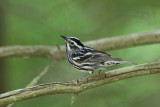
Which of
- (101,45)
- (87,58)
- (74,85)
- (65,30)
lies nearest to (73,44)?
(87,58)

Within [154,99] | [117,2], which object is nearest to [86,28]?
[117,2]

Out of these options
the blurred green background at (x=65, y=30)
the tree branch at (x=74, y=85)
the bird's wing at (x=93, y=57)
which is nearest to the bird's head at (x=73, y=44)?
the bird's wing at (x=93, y=57)

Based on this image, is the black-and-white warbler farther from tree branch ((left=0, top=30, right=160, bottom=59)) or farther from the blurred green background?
the blurred green background

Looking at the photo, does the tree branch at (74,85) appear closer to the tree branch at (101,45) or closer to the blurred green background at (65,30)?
the tree branch at (101,45)

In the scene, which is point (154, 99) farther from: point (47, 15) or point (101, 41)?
point (47, 15)

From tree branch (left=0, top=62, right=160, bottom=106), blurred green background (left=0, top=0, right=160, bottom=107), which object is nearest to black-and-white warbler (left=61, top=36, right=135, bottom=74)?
tree branch (left=0, top=62, right=160, bottom=106)

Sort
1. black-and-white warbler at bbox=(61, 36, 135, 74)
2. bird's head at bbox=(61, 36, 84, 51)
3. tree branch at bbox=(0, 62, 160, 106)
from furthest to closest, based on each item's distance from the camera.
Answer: bird's head at bbox=(61, 36, 84, 51), black-and-white warbler at bbox=(61, 36, 135, 74), tree branch at bbox=(0, 62, 160, 106)
